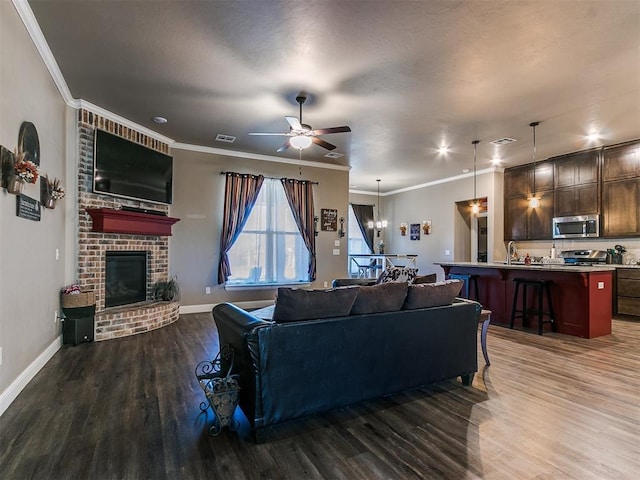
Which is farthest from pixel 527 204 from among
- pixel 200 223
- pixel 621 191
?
pixel 200 223

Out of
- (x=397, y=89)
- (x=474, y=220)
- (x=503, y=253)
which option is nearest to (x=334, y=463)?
(x=397, y=89)

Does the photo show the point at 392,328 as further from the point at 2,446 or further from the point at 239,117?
the point at 239,117

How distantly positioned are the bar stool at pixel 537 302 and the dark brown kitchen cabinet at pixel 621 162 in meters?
2.65

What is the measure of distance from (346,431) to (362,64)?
3.18m

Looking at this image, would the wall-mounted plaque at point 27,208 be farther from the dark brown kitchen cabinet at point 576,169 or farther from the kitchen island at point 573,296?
the dark brown kitchen cabinet at point 576,169

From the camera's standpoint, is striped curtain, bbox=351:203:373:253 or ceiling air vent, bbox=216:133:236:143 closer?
ceiling air vent, bbox=216:133:236:143

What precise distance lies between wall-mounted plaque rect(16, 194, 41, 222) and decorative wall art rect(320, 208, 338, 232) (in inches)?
192

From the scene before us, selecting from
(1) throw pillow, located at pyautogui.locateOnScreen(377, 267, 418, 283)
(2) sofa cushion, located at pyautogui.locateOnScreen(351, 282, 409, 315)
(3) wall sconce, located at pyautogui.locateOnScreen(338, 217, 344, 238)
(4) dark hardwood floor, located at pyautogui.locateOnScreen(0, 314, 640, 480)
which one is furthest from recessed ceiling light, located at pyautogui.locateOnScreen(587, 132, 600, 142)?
(2) sofa cushion, located at pyautogui.locateOnScreen(351, 282, 409, 315)

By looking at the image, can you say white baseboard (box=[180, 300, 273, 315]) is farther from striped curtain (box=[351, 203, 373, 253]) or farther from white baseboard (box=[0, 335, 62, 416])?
striped curtain (box=[351, 203, 373, 253])

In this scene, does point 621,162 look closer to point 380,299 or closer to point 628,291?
point 628,291

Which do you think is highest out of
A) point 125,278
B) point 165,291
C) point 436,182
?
point 436,182

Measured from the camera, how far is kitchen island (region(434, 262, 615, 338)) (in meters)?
4.57

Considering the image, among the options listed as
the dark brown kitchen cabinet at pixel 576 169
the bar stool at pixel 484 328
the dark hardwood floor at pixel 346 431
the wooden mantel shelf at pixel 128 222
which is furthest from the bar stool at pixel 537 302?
the wooden mantel shelf at pixel 128 222

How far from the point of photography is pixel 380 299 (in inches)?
101
